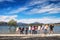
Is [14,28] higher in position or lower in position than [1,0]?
lower

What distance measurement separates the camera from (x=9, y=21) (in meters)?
18.6

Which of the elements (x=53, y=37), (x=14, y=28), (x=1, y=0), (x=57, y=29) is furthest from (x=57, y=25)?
(x=1, y=0)

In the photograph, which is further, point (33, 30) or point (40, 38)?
point (33, 30)

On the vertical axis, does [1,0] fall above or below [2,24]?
above

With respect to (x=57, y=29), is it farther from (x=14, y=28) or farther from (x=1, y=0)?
(x=1, y=0)

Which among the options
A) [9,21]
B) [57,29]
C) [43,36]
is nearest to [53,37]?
[43,36]

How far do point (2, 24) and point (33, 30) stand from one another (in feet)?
6.95

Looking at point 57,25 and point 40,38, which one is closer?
point 40,38

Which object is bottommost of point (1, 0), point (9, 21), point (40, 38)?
point (40, 38)

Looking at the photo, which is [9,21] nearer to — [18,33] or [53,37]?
[18,33]

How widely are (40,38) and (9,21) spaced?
2.76m

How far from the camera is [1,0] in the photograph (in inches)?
734

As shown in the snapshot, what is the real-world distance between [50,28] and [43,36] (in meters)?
1.06

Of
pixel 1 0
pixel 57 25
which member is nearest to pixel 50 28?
pixel 57 25
